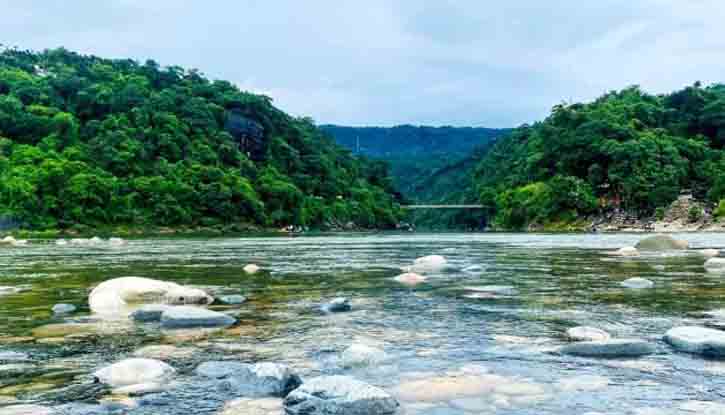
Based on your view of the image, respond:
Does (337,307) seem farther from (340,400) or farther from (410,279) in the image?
(340,400)

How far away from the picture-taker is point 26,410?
214 inches

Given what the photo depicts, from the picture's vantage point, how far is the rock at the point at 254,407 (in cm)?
545

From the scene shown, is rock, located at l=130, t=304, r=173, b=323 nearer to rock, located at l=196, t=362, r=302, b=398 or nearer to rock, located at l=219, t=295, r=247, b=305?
rock, located at l=219, t=295, r=247, b=305

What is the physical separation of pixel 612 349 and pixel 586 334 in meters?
0.90

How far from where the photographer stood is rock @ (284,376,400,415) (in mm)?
5380

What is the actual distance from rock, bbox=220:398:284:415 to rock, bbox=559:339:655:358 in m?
3.71

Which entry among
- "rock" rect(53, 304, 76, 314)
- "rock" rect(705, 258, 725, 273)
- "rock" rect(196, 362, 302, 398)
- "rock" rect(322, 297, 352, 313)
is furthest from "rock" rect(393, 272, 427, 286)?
"rock" rect(196, 362, 302, 398)

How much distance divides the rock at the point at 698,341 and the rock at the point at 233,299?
308 inches

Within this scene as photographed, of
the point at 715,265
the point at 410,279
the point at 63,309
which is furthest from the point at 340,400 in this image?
the point at 715,265

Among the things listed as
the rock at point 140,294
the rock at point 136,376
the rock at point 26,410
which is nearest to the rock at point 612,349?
the rock at point 136,376

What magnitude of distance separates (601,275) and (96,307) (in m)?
12.6

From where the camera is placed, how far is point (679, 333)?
7.82m

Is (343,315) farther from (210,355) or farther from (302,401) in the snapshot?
(302,401)

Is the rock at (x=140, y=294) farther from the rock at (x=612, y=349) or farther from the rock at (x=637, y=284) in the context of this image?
the rock at (x=637, y=284)
